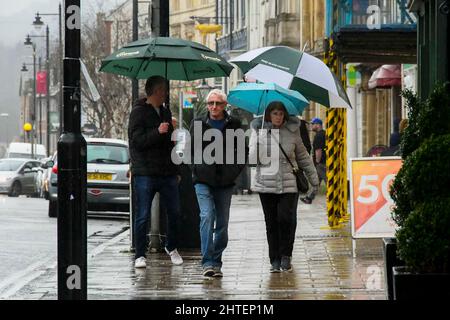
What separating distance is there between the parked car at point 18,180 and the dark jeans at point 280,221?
38.6 meters

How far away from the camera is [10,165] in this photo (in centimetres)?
5519

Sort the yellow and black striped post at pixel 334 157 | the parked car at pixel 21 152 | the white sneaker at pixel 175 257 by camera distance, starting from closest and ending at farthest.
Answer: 1. the white sneaker at pixel 175 257
2. the yellow and black striped post at pixel 334 157
3. the parked car at pixel 21 152

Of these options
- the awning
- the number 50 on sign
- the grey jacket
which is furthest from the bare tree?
the grey jacket

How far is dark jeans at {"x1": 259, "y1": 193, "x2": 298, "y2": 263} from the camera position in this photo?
1511 centimetres

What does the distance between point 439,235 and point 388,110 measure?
115ft

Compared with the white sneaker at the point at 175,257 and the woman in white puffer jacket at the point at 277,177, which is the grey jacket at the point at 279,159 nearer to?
the woman in white puffer jacket at the point at 277,177

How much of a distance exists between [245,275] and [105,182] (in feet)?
46.6

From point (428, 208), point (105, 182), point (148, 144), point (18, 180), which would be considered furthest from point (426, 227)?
point (18, 180)

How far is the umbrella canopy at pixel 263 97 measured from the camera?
703 inches

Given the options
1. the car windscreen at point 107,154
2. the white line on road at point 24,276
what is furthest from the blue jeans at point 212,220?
the car windscreen at point 107,154

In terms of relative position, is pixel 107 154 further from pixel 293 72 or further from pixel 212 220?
pixel 212 220

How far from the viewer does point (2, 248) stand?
19453 mm
